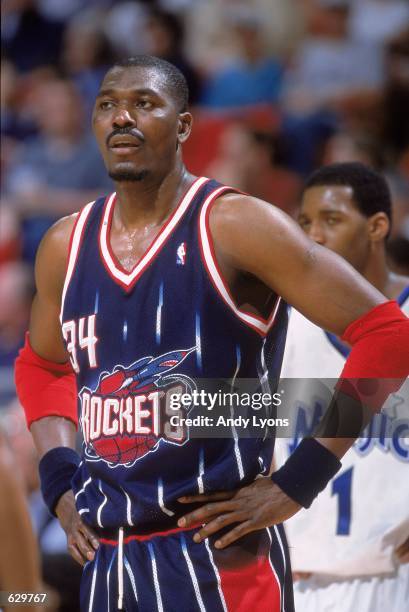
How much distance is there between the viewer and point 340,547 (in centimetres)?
354

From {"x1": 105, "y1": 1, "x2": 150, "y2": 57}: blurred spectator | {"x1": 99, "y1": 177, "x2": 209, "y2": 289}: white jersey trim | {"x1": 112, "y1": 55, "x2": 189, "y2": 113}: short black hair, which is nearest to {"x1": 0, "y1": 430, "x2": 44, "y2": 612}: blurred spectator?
{"x1": 99, "y1": 177, "x2": 209, "y2": 289}: white jersey trim

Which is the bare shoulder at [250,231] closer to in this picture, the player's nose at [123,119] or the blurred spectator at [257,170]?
the player's nose at [123,119]

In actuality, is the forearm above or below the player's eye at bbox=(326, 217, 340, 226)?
below

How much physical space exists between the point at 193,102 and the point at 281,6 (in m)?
1.15

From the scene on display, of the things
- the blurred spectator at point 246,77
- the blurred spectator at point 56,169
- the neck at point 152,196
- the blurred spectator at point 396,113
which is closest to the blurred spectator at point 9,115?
the blurred spectator at point 56,169

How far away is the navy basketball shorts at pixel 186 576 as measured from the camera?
8.50ft

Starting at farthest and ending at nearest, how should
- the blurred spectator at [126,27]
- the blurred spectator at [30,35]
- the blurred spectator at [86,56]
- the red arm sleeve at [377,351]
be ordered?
the blurred spectator at [30,35] → the blurred spectator at [126,27] → the blurred spectator at [86,56] → the red arm sleeve at [377,351]

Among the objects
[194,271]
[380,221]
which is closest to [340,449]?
[194,271]

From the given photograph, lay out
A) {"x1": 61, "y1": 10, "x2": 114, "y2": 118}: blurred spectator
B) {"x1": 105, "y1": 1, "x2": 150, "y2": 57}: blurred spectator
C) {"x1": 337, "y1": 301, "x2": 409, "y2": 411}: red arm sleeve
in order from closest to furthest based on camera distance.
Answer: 1. {"x1": 337, "y1": 301, "x2": 409, "y2": 411}: red arm sleeve
2. {"x1": 61, "y1": 10, "x2": 114, "y2": 118}: blurred spectator
3. {"x1": 105, "y1": 1, "x2": 150, "y2": 57}: blurred spectator

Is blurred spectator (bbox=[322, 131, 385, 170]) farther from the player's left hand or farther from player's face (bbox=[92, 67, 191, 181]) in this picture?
the player's left hand

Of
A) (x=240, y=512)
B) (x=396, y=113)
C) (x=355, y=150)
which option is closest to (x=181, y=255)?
(x=240, y=512)

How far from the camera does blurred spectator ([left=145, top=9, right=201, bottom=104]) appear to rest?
7.86 meters

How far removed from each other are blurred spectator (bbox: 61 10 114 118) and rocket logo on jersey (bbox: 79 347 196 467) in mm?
5743

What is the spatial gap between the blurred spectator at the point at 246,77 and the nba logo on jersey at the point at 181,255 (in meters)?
5.34
